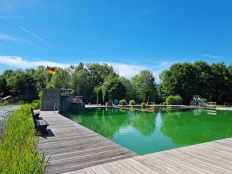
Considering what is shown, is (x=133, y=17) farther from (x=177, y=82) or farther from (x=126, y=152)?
(x=177, y=82)

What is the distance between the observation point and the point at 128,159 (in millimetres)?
3557

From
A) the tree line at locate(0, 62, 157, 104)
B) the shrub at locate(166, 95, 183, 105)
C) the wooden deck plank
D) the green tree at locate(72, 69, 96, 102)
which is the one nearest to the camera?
the wooden deck plank

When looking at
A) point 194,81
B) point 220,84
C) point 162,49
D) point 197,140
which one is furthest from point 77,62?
point 197,140

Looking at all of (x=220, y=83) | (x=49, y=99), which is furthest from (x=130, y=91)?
(x=49, y=99)

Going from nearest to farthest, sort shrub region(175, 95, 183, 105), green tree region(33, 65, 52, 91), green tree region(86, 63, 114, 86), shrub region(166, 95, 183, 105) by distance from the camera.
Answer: shrub region(166, 95, 183, 105)
shrub region(175, 95, 183, 105)
green tree region(33, 65, 52, 91)
green tree region(86, 63, 114, 86)

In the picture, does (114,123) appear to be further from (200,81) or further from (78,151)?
(200,81)

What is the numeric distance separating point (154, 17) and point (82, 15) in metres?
5.34

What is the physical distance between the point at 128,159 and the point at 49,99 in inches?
499

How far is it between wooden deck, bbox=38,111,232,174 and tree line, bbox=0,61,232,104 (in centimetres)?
1868

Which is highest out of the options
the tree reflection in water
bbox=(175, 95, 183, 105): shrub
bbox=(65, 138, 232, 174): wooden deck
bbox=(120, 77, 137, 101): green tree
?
bbox=(120, 77, 137, 101): green tree

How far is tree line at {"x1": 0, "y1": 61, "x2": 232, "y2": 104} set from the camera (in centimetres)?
2327

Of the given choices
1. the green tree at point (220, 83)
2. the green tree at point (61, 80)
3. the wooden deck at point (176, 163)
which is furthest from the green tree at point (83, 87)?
the wooden deck at point (176, 163)

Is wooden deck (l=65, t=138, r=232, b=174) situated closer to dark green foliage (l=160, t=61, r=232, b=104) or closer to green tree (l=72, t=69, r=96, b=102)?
dark green foliage (l=160, t=61, r=232, b=104)

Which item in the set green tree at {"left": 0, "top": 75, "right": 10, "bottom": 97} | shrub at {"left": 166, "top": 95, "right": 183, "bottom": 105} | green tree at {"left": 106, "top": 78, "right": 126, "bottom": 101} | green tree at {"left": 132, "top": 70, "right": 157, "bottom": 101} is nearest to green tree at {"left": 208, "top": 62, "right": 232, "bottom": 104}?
shrub at {"left": 166, "top": 95, "right": 183, "bottom": 105}
